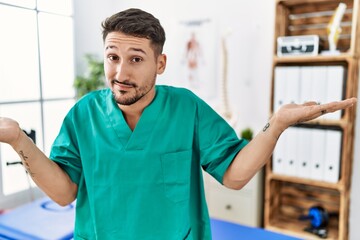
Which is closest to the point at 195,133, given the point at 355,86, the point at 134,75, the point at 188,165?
the point at 188,165

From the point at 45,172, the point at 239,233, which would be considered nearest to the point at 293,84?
the point at 239,233

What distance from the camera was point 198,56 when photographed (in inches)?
111

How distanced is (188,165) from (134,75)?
276 millimetres

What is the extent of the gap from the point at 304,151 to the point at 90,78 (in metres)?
1.75

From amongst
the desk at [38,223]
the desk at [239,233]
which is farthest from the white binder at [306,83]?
the desk at [38,223]

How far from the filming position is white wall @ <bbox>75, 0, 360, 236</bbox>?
254cm

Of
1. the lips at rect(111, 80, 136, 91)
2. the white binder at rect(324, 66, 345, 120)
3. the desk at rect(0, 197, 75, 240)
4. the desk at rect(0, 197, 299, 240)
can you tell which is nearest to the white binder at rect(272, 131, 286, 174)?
the white binder at rect(324, 66, 345, 120)

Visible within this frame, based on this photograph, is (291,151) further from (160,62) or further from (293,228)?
(160,62)

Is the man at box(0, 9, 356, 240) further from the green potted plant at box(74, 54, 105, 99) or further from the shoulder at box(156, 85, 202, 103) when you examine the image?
the green potted plant at box(74, 54, 105, 99)

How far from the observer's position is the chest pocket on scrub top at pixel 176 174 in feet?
2.86

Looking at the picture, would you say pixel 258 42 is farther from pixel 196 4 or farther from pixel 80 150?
pixel 80 150

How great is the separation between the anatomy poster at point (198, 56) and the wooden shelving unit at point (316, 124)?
0.61 metres

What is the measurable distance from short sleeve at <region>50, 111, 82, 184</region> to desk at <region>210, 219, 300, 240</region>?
30.1 inches

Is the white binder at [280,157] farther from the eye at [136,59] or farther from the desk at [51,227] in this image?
the eye at [136,59]
